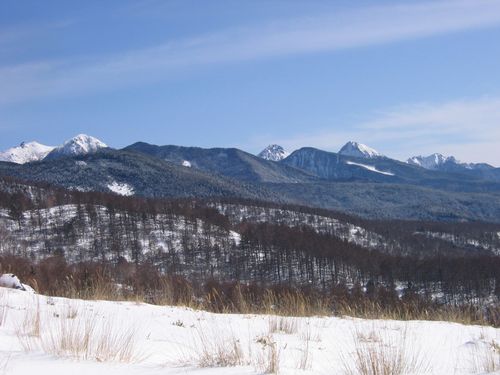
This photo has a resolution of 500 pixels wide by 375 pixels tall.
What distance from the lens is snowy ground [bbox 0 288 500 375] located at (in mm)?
5859

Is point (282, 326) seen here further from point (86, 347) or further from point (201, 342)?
point (86, 347)

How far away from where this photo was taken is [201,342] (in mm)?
8227

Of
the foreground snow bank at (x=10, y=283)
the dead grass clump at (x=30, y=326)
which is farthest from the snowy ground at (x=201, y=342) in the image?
the foreground snow bank at (x=10, y=283)

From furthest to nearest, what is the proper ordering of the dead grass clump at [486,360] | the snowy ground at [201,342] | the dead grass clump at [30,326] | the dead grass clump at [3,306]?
1. the dead grass clump at [3,306]
2. the dead grass clump at [30,326]
3. the dead grass clump at [486,360]
4. the snowy ground at [201,342]

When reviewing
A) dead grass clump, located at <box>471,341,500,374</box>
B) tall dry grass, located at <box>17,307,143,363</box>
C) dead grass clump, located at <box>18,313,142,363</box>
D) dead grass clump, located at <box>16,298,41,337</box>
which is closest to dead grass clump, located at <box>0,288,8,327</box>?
dead grass clump, located at <box>16,298,41,337</box>

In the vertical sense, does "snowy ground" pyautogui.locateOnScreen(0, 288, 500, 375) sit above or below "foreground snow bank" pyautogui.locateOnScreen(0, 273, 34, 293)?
below

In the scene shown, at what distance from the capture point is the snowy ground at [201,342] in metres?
5.86

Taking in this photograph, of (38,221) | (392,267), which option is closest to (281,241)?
(392,267)

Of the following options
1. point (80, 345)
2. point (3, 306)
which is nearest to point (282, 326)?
point (80, 345)

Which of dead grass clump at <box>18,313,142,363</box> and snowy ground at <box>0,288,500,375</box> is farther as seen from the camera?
dead grass clump at <box>18,313,142,363</box>

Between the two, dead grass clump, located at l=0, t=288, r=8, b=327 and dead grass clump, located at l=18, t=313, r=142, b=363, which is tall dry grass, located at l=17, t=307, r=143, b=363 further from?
dead grass clump, located at l=0, t=288, r=8, b=327

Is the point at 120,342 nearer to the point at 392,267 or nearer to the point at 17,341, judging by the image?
the point at 17,341

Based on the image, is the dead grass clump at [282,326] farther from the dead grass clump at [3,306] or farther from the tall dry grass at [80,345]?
the dead grass clump at [3,306]

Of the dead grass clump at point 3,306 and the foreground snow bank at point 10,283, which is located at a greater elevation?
the foreground snow bank at point 10,283
